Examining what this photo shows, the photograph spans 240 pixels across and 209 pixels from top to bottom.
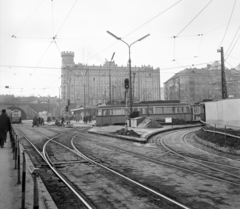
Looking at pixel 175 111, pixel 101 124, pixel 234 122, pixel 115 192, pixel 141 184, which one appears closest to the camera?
pixel 115 192

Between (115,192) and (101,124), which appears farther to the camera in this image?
(101,124)

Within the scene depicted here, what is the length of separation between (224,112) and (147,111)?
21287mm

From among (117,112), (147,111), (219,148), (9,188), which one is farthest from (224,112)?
(147,111)

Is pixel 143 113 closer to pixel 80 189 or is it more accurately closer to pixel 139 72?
pixel 80 189

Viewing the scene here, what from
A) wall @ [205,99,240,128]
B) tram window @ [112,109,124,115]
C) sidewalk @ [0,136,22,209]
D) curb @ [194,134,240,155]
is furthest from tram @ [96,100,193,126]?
sidewalk @ [0,136,22,209]

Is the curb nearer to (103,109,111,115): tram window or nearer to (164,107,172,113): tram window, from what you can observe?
(103,109,111,115): tram window

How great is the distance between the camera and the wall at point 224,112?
55.3 ft

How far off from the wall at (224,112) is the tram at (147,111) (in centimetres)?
1724

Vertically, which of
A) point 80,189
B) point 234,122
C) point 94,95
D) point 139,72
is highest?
point 139,72

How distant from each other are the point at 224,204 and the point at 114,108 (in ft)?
109

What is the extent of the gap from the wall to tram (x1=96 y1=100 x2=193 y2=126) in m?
17.2

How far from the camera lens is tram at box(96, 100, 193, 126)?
38031mm

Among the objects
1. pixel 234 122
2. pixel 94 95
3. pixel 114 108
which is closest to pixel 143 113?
pixel 114 108

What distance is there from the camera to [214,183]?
6.78 m
